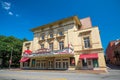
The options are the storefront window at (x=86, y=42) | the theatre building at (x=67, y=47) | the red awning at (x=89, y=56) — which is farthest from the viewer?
the storefront window at (x=86, y=42)

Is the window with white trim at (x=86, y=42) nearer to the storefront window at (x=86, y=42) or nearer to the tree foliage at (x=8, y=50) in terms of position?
the storefront window at (x=86, y=42)

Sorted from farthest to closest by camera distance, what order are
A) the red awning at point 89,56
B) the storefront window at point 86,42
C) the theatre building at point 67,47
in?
the storefront window at point 86,42, the theatre building at point 67,47, the red awning at point 89,56

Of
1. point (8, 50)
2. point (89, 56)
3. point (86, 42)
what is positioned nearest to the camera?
point (89, 56)

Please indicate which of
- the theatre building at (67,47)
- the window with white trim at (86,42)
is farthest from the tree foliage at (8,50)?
the window with white trim at (86,42)

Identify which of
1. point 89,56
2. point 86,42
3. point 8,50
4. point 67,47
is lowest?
point 89,56

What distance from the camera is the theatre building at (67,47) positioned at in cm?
2003

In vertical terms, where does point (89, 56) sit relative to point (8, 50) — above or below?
below

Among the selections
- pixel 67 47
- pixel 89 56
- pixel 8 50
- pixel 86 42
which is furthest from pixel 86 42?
pixel 8 50

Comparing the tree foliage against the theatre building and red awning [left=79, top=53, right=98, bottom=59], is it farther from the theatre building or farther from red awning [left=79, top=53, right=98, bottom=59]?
red awning [left=79, top=53, right=98, bottom=59]

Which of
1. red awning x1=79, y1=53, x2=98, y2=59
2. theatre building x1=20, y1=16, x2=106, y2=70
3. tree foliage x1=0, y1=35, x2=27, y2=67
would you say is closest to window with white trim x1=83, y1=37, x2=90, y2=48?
theatre building x1=20, y1=16, x2=106, y2=70

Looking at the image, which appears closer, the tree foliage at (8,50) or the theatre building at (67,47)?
the theatre building at (67,47)

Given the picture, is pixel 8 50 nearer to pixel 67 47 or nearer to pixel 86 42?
pixel 67 47

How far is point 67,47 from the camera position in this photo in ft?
66.3

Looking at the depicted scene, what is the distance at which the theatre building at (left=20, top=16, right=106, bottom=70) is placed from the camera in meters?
20.0
